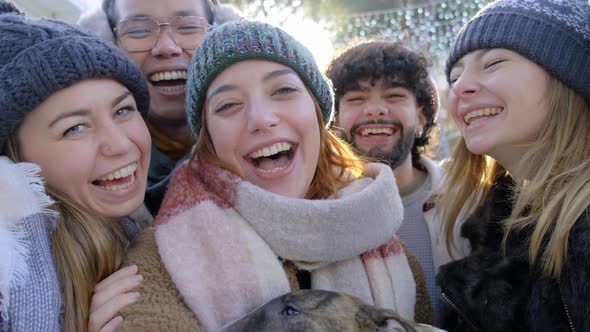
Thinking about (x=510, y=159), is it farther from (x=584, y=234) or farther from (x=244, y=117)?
(x=244, y=117)

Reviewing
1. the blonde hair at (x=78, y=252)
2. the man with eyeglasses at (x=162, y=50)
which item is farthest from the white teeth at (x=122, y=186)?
the man with eyeglasses at (x=162, y=50)

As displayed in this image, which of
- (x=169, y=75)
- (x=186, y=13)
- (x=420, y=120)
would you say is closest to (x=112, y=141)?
(x=169, y=75)

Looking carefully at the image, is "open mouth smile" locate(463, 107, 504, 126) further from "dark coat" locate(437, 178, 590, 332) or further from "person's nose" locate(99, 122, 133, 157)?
"person's nose" locate(99, 122, 133, 157)

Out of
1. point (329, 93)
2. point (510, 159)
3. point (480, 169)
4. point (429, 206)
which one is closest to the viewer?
point (510, 159)

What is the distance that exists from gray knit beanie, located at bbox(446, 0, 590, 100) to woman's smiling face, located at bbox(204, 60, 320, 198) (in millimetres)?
852

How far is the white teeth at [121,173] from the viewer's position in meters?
1.94

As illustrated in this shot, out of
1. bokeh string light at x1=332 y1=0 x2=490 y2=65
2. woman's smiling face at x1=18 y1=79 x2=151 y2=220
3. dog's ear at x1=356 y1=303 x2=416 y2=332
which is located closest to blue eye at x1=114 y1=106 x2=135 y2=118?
woman's smiling face at x1=18 y1=79 x2=151 y2=220

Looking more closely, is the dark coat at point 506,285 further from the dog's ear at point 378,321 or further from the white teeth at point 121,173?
the white teeth at point 121,173

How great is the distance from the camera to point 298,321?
59.7 inches

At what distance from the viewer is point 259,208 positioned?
6.22 feet

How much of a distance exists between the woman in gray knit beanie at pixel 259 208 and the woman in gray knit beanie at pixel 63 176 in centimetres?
15

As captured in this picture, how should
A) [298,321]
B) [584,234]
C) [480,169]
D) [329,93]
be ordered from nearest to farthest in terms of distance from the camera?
[298,321], [584,234], [329,93], [480,169]

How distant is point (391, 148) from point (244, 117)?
1.66 meters

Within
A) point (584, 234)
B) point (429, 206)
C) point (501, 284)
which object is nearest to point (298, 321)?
point (501, 284)
